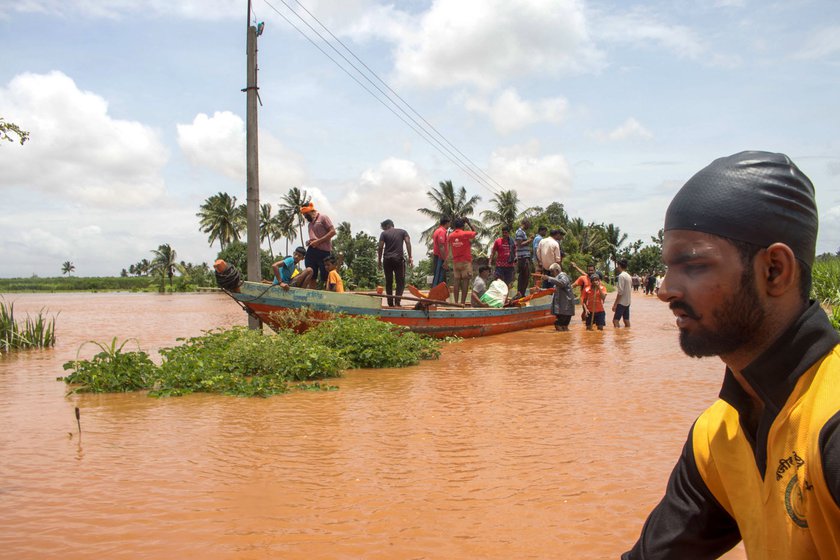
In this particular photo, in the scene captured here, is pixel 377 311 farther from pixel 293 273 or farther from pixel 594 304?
pixel 594 304

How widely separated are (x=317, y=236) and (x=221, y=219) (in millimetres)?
52141

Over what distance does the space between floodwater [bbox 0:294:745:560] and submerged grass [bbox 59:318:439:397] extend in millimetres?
333

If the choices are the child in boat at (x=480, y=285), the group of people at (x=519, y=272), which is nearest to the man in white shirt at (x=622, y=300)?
the group of people at (x=519, y=272)

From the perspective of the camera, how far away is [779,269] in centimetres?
117

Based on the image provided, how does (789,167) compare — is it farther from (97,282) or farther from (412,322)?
(97,282)

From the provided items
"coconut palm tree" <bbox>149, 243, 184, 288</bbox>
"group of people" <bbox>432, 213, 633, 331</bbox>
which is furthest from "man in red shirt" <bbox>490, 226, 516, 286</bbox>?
"coconut palm tree" <bbox>149, 243, 184, 288</bbox>

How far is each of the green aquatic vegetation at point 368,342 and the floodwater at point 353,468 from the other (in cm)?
94

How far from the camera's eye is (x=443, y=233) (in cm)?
1458

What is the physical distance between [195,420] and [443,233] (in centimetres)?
860

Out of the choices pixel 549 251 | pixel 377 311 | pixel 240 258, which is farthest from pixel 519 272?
pixel 240 258

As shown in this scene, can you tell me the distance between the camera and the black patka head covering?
3.89 feet

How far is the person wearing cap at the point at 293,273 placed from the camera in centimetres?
1241

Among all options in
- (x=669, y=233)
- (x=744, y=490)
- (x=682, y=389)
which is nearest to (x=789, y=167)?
(x=669, y=233)

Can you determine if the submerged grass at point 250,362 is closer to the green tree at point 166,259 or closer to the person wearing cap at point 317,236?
the person wearing cap at point 317,236
